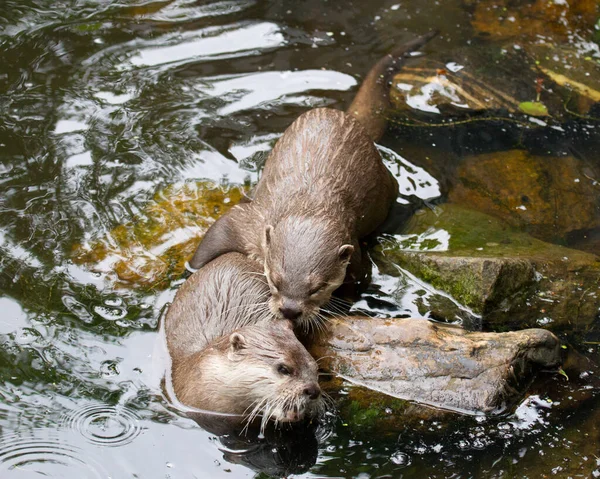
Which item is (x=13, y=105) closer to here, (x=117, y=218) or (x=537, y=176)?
(x=117, y=218)

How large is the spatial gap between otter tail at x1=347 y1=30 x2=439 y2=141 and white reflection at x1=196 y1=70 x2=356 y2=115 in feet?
0.63

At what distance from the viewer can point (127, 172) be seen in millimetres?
4934

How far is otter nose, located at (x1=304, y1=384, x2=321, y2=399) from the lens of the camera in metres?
3.29

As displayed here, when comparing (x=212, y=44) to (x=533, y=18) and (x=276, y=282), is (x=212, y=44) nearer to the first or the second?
(x=533, y=18)

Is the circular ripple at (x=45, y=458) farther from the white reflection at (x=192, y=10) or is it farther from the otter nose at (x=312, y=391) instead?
the white reflection at (x=192, y=10)

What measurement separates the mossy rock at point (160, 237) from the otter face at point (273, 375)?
0.99m

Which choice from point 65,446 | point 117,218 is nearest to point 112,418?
point 65,446

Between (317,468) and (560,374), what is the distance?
1.30 m

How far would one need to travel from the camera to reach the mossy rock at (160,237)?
4.30 metres

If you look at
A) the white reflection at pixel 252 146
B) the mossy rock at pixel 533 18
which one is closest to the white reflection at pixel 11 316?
the white reflection at pixel 252 146

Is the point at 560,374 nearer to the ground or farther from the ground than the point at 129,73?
nearer to the ground

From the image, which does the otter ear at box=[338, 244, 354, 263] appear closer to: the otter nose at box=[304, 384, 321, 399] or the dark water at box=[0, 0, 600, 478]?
the dark water at box=[0, 0, 600, 478]

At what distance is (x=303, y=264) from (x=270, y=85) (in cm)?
236

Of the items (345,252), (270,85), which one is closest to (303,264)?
(345,252)
